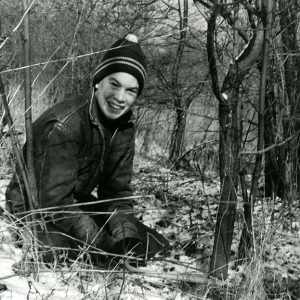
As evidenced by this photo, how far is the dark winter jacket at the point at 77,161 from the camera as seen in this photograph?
337cm

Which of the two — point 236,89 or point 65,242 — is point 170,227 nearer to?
point 65,242

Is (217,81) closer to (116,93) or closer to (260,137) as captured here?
(260,137)

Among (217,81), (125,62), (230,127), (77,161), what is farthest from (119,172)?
(217,81)

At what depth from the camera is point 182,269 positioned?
343cm

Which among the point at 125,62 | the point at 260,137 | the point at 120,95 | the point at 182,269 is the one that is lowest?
the point at 182,269

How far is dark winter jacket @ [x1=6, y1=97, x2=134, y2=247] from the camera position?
11.1 feet

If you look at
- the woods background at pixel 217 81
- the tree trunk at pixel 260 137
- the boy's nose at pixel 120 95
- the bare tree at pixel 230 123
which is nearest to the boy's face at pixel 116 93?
the boy's nose at pixel 120 95

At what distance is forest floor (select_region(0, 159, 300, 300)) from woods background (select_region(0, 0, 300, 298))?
18 centimetres

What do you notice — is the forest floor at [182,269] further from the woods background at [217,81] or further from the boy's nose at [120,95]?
the boy's nose at [120,95]

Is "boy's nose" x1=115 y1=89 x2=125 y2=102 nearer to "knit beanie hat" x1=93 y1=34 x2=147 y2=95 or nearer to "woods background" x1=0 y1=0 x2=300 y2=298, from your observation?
"knit beanie hat" x1=93 y1=34 x2=147 y2=95

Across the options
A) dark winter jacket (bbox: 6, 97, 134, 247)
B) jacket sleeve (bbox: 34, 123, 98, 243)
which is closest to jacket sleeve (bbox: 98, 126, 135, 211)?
dark winter jacket (bbox: 6, 97, 134, 247)

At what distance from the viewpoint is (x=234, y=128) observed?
3.00 m

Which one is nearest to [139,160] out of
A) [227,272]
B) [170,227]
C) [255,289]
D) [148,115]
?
[148,115]

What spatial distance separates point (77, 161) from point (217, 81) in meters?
1.12
